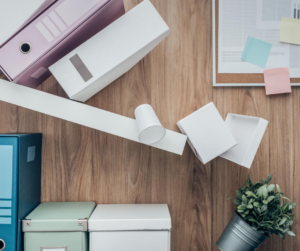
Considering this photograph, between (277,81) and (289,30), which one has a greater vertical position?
(289,30)

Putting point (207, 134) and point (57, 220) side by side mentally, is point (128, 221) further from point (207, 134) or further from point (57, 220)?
point (207, 134)

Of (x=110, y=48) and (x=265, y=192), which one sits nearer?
(x=110, y=48)

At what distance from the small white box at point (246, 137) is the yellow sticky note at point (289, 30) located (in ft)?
1.41

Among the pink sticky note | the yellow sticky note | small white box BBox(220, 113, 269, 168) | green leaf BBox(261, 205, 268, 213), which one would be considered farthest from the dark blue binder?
the yellow sticky note

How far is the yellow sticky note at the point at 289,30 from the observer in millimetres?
1085

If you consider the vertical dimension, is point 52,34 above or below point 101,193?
above

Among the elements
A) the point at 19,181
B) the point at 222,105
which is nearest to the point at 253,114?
the point at 222,105

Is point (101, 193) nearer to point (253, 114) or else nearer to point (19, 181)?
point (19, 181)

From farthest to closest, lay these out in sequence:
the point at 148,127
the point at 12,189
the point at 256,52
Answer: the point at 256,52 < the point at 12,189 < the point at 148,127

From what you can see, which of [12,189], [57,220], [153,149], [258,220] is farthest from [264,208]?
[12,189]

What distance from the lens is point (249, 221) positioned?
0.96 meters

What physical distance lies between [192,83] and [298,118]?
53 centimetres

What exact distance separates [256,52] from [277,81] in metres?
0.17

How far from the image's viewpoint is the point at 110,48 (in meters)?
0.79
